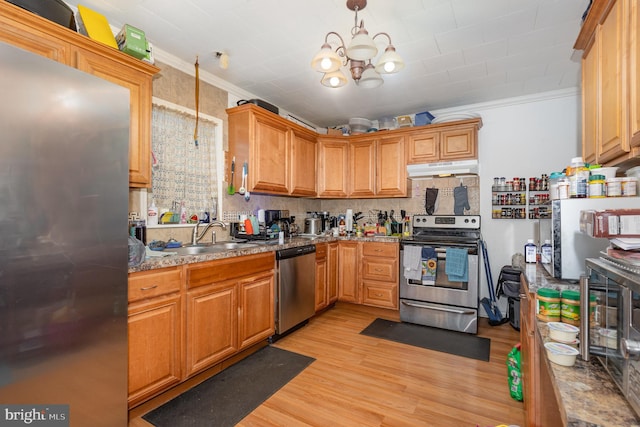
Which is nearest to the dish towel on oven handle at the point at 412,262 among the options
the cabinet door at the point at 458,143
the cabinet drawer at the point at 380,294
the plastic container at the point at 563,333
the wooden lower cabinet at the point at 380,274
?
the wooden lower cabinet at the point at 380,274

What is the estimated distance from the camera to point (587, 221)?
114cm

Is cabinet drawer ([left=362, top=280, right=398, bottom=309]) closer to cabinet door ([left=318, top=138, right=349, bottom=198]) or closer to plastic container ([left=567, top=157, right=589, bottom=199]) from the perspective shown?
cabinet door ([left=318, top=138, right=349, bottom=198])

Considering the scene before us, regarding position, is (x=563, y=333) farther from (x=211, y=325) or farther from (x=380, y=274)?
(x=380, y=274)

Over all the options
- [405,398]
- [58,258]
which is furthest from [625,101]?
[58,258]

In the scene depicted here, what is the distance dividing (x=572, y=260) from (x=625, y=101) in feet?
2.40

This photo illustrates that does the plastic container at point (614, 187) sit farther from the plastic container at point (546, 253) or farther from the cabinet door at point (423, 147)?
the cabinet door at point (423, 147)

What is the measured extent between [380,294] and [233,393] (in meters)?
2.09

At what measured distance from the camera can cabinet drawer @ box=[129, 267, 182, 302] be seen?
172 cm

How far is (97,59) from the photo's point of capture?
72.9 inches

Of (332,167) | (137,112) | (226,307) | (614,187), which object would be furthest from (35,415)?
(332,167)

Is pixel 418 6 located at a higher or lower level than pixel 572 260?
higher

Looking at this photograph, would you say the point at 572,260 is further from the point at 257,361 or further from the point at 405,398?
the point at 257,361

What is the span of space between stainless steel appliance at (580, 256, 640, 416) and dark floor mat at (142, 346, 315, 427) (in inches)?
70.1

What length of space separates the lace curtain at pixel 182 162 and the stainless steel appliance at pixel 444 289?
2.26 metres
